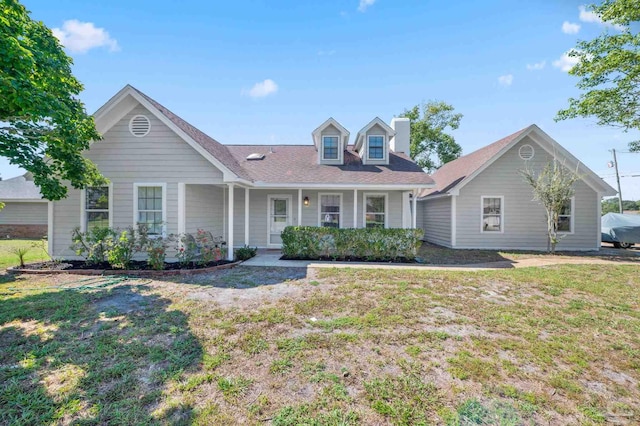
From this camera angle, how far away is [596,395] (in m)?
2.69

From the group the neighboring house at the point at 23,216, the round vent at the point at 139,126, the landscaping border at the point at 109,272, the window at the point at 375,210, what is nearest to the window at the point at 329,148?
the window at the point at 375,210

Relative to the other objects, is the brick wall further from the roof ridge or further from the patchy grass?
the patchy grass

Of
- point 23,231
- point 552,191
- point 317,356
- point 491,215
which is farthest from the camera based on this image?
point 23,231

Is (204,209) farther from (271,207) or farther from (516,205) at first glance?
(516,205)

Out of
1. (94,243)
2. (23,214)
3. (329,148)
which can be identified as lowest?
(94,243)

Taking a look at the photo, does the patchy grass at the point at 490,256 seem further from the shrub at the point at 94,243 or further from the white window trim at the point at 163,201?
the shrub at the point at 94,243

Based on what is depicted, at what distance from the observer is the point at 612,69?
11547 millimetres

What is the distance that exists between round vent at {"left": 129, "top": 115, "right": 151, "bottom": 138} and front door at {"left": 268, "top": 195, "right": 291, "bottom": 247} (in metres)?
5.22

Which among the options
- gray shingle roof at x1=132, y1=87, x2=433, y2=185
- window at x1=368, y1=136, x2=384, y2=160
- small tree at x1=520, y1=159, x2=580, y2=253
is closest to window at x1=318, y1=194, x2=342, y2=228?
gray shingle roof at x1=132, y1=87, x2=433, y2=185

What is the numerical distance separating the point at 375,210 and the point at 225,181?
6.74 metres

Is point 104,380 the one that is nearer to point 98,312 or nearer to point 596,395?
point 98,312

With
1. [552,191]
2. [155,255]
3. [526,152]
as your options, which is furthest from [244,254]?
[526,152]

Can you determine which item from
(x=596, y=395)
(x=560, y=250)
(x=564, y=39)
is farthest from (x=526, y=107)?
(x=596, y=395)

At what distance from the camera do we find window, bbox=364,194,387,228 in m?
12.2
